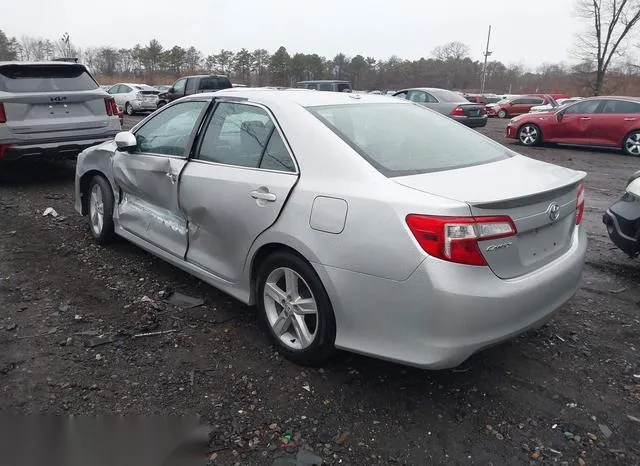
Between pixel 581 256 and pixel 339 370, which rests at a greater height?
pixel 581 256

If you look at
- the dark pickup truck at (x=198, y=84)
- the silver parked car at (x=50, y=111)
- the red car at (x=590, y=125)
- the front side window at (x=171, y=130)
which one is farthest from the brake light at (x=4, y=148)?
the dark pickup truck at (x=198, y=84)

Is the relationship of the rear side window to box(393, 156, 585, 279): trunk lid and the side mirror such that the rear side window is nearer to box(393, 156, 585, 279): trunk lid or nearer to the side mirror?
box(393, 156, 585, 279): trunk lid

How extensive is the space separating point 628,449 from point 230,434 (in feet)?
6.15

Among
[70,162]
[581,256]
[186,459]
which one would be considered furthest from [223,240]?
[70,162]

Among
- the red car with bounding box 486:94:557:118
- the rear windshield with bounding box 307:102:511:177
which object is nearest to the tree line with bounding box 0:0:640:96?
the red car with bounding box 486:94:557:118

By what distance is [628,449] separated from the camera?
2.44 m

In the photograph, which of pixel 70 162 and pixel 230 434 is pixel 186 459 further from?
pixel 70 162

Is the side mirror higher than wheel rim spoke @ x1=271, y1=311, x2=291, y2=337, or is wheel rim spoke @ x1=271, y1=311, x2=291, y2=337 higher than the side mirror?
the side mirror

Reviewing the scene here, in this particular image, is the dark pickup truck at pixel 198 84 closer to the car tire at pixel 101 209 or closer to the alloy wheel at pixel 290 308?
the car tire at pixel 101 209

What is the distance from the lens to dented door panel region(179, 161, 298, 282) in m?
2.98

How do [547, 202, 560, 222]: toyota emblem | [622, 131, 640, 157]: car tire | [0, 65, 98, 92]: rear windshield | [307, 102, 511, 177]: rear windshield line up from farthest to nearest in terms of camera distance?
[622, 131, 640, 157]: car tire, [0, 65, 98, 92]: rear windshield, [307, 102, 511, 177]: rear windshield, [547, 202, 560, 222]: toyota emblem

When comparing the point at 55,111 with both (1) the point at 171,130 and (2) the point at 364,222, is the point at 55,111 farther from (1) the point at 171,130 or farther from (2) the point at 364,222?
(2) the point at 364,222

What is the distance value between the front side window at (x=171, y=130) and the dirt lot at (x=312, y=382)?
42.5 inches

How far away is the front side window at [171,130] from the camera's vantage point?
12.6 feet
